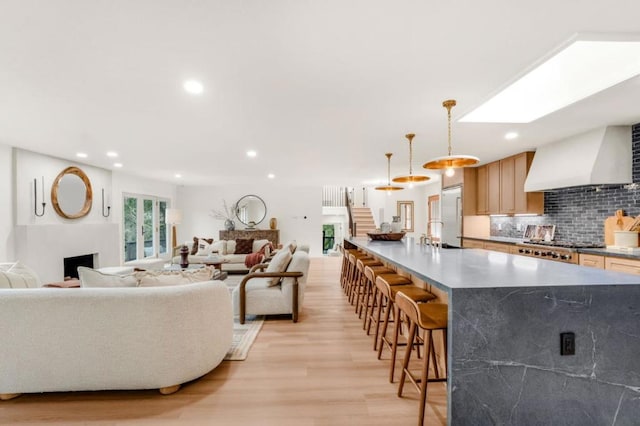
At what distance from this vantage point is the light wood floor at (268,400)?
75.5 inches

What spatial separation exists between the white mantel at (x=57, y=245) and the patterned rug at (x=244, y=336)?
365 centimetres

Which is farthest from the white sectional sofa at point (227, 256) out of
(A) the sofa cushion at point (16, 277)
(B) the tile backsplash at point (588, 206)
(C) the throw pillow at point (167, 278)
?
(B) the tile backsplash at point (588, 206)

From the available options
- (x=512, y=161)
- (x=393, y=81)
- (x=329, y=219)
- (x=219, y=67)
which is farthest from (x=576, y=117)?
(x=329, y=219)

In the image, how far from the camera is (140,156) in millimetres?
5289

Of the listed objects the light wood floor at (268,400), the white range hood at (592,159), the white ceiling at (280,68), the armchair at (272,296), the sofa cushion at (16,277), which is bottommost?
the light wood floor at (268,400)

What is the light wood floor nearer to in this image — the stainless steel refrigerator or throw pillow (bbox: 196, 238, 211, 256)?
the stainless steel refrigerator

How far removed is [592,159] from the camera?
12.2ft

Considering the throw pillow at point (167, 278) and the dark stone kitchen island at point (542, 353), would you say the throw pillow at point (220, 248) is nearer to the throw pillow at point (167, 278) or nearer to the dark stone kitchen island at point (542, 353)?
the throw pillow at point (167, 278)

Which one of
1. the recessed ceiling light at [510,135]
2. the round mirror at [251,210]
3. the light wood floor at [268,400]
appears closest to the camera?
the light wood floor at [268,400]

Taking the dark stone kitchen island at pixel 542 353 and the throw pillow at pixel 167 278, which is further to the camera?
the throw pillow at pixel 167 278

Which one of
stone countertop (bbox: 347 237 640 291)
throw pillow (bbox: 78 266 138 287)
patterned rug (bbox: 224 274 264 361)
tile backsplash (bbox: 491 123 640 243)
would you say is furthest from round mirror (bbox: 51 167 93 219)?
tile backsplash (bbox: 491 123 640 243)

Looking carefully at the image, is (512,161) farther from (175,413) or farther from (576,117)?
(175,413)

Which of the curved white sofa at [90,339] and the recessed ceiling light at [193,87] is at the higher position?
the recessed ceiling light at [193,87]

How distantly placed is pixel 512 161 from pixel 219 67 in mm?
5171
